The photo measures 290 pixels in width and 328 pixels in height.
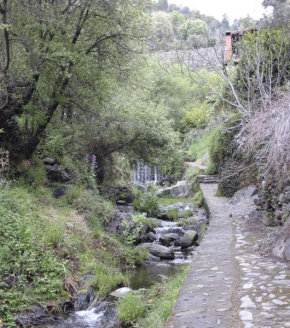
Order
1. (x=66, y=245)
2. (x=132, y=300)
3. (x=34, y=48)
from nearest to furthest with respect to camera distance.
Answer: (x=132, y=300) → (x=66, y=245) → (x=34, y=48)

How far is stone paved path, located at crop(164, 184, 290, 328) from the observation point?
3.99 m

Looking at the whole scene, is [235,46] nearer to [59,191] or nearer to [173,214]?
[173,214]

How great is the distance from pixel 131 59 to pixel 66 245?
20.0 feet

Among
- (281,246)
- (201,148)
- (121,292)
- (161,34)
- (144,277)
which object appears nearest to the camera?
(281,246)

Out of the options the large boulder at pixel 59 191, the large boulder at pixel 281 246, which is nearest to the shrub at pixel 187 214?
the large boulder at pixel 59 191

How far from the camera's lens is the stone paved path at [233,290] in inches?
157

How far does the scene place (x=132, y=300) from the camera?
239 inches

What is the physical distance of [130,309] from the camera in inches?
233

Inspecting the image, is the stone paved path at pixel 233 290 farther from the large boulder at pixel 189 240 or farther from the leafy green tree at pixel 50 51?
the leafy green tree at pixel 50 51

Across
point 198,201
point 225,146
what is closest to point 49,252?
point 225,146

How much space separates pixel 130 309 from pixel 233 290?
1764 mm

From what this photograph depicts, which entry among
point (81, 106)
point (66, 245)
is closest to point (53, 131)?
point (81, 106)

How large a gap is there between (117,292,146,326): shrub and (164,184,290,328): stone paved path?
2.95 feet

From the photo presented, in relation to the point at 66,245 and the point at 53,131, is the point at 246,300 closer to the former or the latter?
the point at 66,245
